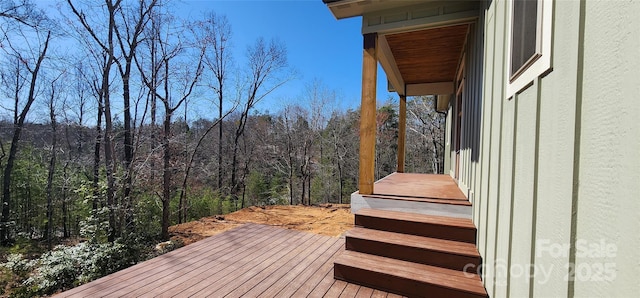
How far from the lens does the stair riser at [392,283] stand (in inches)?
82.4

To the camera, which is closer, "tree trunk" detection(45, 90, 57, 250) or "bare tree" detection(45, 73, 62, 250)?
"bare tree" detection(45, 73, 62, 250)

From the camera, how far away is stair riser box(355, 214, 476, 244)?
2.48 metres

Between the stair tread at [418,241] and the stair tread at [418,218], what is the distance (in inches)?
6.6

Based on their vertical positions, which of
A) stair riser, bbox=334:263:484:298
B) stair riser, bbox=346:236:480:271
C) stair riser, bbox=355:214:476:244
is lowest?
stair riser, bbox=334:263:484:298

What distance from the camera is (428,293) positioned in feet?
7.11

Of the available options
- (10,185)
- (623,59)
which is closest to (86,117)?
(10,185)

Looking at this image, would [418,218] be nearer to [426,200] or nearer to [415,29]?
[426,200]

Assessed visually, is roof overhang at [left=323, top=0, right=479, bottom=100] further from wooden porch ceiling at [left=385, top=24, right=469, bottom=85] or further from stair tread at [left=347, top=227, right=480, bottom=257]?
stair tread at [left=347, top=227, right=480, bottom=257]

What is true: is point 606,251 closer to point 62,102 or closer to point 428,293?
point 428,293

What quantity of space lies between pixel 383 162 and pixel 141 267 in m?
14.4

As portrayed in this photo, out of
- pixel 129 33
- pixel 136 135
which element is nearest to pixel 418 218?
pixel 136 135

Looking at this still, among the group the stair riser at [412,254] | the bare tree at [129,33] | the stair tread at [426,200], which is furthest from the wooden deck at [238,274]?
the bare tree at [129,33]

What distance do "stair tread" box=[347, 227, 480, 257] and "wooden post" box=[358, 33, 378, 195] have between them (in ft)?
2.32

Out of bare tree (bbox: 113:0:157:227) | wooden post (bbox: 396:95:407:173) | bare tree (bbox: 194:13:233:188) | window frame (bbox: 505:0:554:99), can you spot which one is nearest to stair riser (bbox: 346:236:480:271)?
window frame (bbox: 505:0:554:99)
